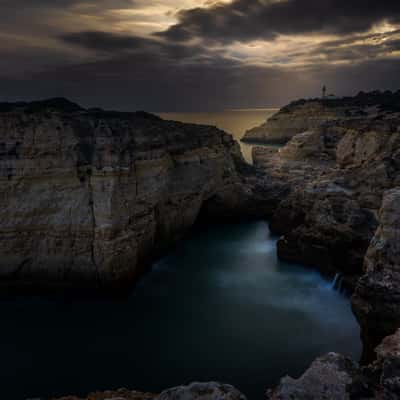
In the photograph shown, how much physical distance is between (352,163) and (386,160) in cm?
608

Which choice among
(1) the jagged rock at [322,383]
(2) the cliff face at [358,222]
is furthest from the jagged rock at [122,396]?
(2) the cliff face at [358,222]

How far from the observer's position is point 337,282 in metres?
17.1

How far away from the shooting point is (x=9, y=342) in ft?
43.1

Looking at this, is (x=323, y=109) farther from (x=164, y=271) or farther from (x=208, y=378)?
(x=208, y=378)

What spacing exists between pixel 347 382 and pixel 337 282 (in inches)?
444

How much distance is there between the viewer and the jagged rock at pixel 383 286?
1009 centimetres

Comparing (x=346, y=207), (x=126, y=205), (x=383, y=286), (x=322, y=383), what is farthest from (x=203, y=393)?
(x=346, y=207)

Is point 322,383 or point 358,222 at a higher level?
point 358,222

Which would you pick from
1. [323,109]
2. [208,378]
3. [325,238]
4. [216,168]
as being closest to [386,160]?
[325,238]

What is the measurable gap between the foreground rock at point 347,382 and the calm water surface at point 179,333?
182 inches

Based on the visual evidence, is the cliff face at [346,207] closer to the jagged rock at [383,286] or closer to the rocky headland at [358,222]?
the rocky headland at [358,222]

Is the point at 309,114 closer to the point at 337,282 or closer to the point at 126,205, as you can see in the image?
the point at 337,282

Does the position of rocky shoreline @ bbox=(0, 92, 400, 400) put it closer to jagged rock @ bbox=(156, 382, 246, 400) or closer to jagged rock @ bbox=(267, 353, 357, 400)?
jagged rock @ bbox=(267, 353, 357, 400)

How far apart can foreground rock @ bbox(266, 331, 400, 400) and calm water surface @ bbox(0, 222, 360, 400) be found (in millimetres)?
4625
